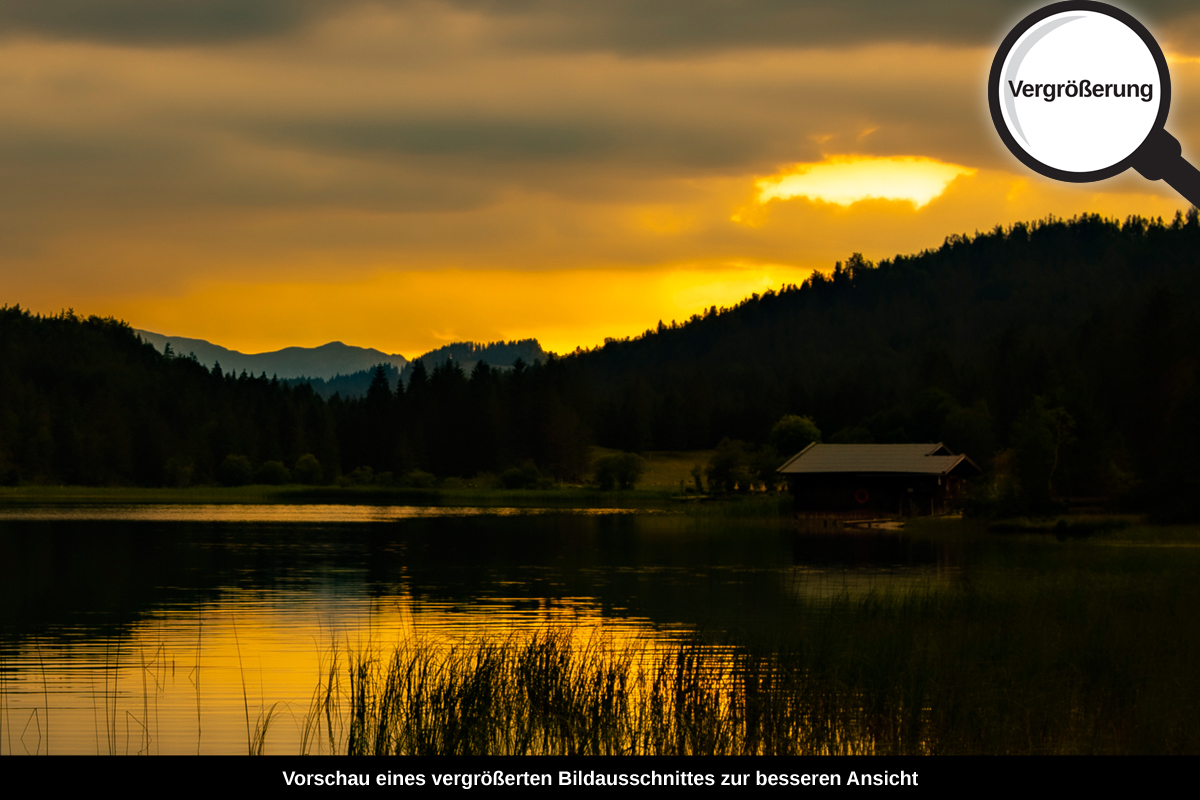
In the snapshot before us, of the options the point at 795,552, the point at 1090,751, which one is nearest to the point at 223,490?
the point at 795,552

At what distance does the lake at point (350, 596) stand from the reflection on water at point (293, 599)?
3.3 inches

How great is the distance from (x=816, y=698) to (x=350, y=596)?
65.8 ft

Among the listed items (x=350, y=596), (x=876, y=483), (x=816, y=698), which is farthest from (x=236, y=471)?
(x=816, y=698)

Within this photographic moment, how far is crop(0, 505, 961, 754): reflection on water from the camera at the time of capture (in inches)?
704

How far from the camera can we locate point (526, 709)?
16.5 m

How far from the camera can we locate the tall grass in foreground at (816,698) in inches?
576

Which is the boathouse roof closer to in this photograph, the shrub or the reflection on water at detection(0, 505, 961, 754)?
the reflection on water at detection(0, 505, 961, 754)

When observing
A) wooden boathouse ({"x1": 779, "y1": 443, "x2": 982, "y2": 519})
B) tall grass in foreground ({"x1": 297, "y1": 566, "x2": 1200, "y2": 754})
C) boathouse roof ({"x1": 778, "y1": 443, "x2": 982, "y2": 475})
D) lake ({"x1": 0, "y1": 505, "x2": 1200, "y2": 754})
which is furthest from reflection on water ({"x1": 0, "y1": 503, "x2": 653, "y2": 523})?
tall grass in foreground ({"x1": 297, "y1": 566, "x2": 1200, "y2": 754})

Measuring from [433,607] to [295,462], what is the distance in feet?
436

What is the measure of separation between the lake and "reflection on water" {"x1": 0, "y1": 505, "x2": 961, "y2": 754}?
0.28ft

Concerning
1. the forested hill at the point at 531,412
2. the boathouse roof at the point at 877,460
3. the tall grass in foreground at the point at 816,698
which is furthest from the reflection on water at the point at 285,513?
the tall grass in foreground at the point at 816,698

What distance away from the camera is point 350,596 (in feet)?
110

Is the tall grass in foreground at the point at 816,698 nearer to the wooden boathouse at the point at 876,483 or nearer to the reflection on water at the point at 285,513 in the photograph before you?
the wooden boathouse at the point at 876,483

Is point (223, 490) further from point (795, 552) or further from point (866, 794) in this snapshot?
point (866, 794)
